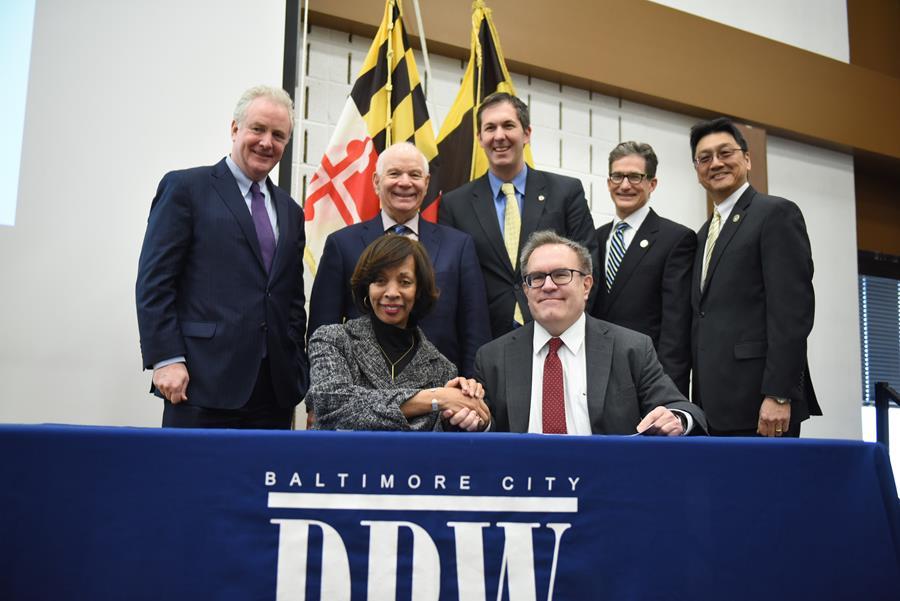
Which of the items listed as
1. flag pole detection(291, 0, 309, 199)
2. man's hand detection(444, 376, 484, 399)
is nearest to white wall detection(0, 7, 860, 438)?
flag pole detection(291, 0, 309, 199)

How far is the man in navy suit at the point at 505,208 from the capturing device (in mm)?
2359

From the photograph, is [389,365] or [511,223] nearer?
[389,365]

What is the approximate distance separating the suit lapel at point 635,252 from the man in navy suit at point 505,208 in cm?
16

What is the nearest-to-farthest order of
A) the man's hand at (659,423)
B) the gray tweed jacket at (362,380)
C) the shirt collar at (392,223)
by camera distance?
the man's hand at (659,423)
the gray tweed jacket at (362,380)
the shirt collar at (392,223)

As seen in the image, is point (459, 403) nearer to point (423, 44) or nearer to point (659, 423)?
point (659, 423)

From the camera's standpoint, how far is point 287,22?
3016 millimetres

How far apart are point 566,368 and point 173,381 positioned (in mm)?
930

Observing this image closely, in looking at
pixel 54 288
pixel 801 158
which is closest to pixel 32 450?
pixel 54 288

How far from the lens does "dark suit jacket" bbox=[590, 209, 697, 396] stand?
2.44 m

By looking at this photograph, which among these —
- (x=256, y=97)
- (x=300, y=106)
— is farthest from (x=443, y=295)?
(x=300, y=106)

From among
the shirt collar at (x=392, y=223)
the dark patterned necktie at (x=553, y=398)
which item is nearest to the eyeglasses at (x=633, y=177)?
the shirt collar at (x=392, y=223)

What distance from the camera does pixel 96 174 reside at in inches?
100

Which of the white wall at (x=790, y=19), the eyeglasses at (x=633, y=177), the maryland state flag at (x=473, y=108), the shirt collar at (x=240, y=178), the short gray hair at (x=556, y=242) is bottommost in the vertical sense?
the short gray hair at (x=556, y=242)

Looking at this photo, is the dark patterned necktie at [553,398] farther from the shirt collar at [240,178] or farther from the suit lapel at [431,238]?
the shirt collar at [240,178]
